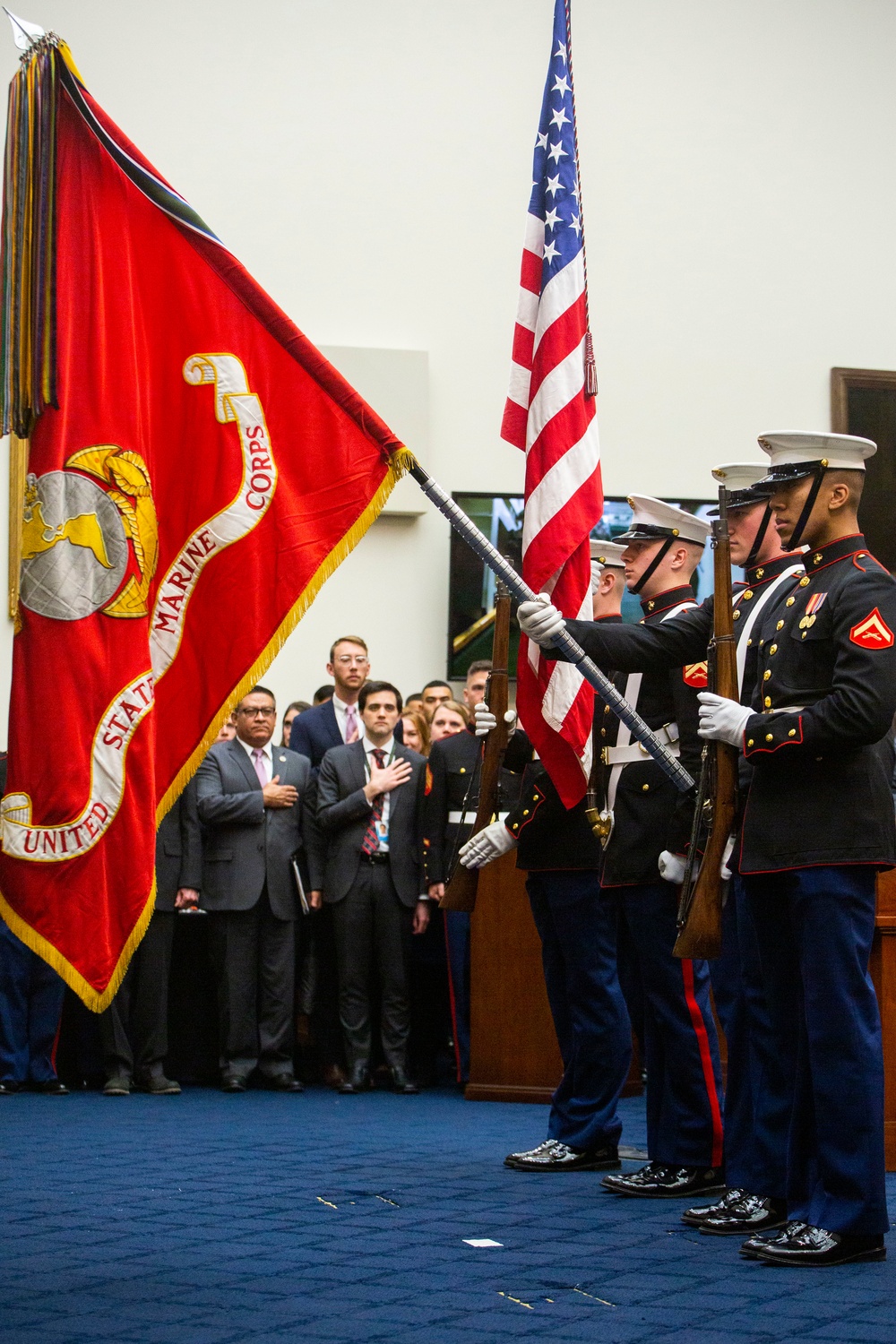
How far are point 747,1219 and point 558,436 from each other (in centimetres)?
189

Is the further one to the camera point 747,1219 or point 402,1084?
point 402,1084

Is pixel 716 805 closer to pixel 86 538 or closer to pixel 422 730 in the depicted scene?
pixel 86 538

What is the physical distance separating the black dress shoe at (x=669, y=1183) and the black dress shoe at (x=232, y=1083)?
2612mm

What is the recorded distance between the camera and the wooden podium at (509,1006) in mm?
5930

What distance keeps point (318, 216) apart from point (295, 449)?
6.61 meters

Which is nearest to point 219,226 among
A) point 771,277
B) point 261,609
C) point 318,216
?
point 318,216

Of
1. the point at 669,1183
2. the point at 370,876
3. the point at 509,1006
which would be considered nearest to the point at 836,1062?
the point at 669,1183

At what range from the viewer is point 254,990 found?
20.7 ft

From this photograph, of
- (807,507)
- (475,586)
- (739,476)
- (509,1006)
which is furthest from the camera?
(475,586)

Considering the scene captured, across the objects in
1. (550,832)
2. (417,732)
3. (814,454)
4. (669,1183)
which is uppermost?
(814,454)

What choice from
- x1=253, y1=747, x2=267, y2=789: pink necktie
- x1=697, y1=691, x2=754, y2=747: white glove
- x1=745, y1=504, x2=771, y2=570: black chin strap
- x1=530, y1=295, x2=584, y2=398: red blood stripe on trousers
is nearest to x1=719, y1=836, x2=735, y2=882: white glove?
x1=697, y1=691, x2=754, y2=747: white glove

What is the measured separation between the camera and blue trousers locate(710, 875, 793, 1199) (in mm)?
3344

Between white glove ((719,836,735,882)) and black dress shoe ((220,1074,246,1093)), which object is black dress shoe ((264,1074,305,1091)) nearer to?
black dress shoe ((220,1074,246,1093))

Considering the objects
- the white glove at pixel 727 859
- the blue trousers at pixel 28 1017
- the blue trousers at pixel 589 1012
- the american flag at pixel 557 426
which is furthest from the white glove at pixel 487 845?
the blue trousers at pixel 28 1017
